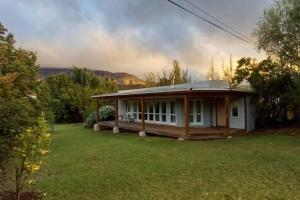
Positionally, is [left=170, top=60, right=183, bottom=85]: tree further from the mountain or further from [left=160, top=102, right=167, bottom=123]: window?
[left=160, top=102, right=167, bottom=123]: window

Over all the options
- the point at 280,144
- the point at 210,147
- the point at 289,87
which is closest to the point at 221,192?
the point at 210,147

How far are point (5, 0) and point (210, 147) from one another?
9937mm

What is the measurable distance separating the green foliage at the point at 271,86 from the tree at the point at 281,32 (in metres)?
0.83

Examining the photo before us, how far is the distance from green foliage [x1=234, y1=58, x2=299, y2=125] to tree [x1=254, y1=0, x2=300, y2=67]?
83cm

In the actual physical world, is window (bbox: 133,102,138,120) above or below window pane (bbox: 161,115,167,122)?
above

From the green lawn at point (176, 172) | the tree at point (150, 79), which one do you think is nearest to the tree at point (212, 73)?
the tree at point (150, 79)

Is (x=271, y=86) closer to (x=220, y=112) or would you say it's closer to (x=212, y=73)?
(x=220, y=112)

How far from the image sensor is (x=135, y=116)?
1078 inches

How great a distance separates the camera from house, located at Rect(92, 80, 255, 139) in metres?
18.2

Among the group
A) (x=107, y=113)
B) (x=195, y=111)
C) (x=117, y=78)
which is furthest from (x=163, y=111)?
(x=117, y=78)

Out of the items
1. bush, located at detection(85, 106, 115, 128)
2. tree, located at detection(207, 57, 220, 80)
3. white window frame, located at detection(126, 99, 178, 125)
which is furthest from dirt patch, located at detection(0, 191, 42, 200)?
tree, located at detection(207, 57, 220, 80)

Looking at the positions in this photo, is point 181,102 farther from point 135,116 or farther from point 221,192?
point 221,192

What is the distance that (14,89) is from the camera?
48.9ft

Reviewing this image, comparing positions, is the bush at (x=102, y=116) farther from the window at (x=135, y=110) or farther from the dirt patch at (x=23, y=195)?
the dirt patch at (x=23, y=195)
